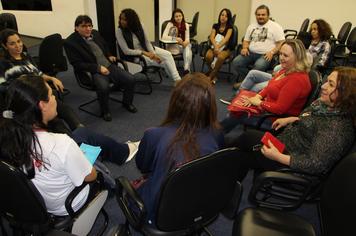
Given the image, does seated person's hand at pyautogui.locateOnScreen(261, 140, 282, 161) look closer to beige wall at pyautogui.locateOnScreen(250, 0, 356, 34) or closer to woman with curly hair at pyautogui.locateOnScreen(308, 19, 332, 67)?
woman with curly hair at pyautogui.locateOnScreen(308, 19, 332, 67)

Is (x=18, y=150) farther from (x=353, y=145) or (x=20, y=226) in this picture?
(x=353, y=145)

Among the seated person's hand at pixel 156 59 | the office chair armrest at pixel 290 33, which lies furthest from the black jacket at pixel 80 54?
the office chair armrest at pixel 290 33

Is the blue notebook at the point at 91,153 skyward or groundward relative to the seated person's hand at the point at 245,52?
groundward

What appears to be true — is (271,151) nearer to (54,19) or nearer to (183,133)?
(183,133)

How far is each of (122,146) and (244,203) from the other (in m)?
1.04

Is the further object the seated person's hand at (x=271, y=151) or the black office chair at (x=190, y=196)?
the seated person's hand at (x=271, y=151)

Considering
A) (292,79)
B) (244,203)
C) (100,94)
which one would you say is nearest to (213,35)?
(100,94)

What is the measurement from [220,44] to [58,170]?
141 inches

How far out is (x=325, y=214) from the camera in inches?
52.4

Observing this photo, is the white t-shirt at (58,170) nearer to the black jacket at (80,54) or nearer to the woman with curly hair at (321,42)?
the black jacket at (80,54)

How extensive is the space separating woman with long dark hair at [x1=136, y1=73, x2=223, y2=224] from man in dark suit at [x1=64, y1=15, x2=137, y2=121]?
2.01 metres

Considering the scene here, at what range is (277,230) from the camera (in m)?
1.37

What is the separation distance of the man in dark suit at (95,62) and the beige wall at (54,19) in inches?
108

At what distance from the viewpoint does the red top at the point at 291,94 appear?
221cm
